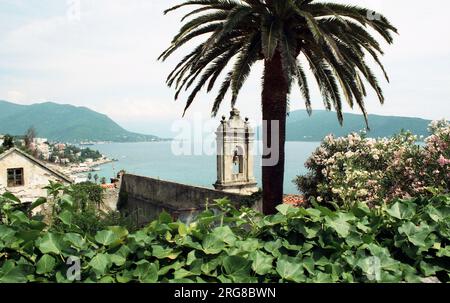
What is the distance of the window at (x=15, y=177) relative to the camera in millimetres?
27891

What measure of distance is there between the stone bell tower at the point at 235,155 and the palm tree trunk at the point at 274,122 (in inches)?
301

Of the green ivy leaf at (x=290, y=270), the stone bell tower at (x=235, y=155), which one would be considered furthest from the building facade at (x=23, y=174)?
the green ivy leaf at (x=290, y=270)

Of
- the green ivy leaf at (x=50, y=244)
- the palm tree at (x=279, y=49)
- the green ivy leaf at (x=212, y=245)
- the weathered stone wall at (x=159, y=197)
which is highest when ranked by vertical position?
the palm tree at (x=279, y=49)

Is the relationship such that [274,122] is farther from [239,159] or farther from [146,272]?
[146,272]

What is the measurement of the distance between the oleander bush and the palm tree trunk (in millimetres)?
8858

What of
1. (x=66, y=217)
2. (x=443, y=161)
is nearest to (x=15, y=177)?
(x=443, y=161)

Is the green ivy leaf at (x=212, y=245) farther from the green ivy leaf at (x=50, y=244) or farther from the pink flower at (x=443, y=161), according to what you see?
the pink flower at (x=443, y=161)

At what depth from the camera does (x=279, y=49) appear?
1061cm

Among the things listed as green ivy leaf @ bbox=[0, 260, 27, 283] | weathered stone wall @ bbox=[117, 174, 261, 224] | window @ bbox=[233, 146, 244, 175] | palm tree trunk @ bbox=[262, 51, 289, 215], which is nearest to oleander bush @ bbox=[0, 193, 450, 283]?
green ivy leaf @ bbox=[0, 260, 27, 283]

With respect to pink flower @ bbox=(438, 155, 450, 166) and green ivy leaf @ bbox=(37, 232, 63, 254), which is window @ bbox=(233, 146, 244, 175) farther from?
green ivy leaf @ bbox=(37, 232, 63, 254)

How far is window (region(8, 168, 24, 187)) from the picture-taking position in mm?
27891
